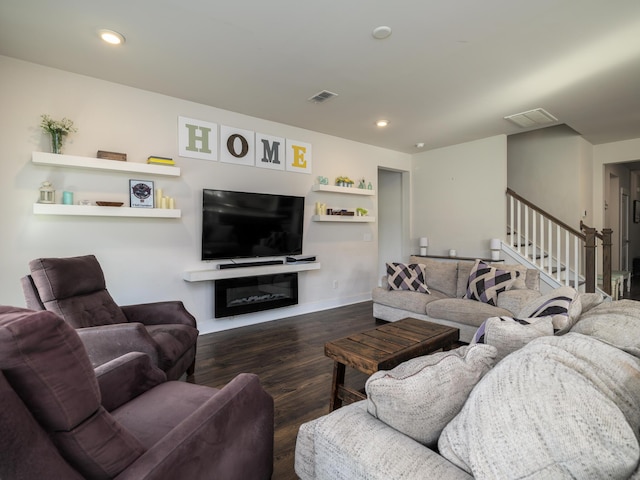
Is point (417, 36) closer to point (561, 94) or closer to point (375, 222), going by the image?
point (561, 94)

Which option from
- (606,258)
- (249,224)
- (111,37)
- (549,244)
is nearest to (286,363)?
(249,224)

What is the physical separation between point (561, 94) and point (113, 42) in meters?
4.39

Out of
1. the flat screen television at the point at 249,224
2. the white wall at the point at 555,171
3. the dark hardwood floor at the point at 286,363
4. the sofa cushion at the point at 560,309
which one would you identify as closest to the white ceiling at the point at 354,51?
the flat screen television at the point at 249,224

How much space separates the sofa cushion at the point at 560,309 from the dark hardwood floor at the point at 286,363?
139 centimetres

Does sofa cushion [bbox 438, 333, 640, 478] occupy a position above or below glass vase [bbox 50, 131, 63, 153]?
below

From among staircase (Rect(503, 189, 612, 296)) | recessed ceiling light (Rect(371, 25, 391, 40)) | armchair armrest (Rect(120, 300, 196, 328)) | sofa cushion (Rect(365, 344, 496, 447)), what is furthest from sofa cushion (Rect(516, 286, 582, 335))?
staircase (Rect(503, 189, 612, 296))

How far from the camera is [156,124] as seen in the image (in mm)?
3531

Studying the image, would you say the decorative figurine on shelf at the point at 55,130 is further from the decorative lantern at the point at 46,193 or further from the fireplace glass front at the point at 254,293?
the fireplace glass front at the point at 254,293

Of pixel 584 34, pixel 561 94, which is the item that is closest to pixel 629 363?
pixel 584 34

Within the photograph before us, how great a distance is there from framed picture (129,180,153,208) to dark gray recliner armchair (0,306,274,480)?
2.63 meters

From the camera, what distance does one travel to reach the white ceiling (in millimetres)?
2207

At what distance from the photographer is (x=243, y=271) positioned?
391 cm

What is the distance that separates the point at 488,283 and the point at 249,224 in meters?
2.80

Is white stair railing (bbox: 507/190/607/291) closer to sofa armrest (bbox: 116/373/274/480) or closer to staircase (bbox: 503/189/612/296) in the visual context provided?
staircase (bbox: 503/189/612/296)
